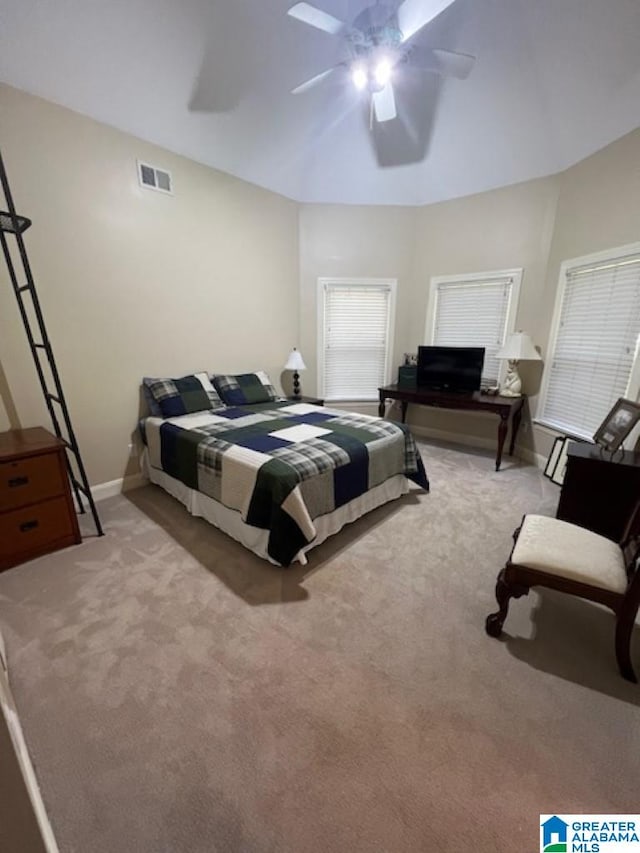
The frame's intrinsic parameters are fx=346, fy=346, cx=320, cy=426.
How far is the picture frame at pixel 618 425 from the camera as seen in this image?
7.72ft

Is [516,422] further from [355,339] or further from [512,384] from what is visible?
[355,339]

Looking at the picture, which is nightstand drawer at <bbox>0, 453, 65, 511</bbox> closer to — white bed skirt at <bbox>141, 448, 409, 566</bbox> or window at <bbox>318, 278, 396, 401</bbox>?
white bed skirt at <bbox>141, 448, 409, 566</bbox>

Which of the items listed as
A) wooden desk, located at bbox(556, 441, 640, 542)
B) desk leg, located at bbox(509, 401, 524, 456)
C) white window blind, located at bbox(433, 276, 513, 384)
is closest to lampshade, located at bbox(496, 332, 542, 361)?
white window blind, located at bbox(433, 276, 513, 384)

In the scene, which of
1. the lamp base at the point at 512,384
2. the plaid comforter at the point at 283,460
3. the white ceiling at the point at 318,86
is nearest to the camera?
the plaid comforter at the point at 283,460

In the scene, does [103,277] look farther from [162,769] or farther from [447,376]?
[447,376]

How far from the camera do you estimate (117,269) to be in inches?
110

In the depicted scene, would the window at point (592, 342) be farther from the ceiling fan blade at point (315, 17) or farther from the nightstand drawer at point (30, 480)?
the nightstand drawer at point (30, 480)

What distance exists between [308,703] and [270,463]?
44.1 inches

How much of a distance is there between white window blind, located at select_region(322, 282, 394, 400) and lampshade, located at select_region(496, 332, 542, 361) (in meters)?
1.53

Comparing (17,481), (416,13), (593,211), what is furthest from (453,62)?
(17,481)

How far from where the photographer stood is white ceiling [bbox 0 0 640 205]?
2.11 m

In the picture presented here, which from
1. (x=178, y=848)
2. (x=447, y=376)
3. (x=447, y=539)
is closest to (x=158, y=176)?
(x=447, y=376)

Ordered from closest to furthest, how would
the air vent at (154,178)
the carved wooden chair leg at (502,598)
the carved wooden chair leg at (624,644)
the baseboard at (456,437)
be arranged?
the carved wooden chair leg at (624,644) < the carved wooden chair leg at (502,598) < the air vent at (154,178) < the baseboard at (456,437)

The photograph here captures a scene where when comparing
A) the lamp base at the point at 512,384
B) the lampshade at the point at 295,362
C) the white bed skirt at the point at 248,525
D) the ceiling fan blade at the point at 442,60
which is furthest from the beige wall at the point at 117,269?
the lamp base at the point at 512,384
